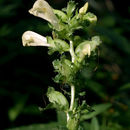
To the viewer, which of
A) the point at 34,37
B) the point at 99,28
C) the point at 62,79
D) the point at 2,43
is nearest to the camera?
the point at 62,79

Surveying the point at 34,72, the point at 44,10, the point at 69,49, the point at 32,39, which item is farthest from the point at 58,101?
the point at 34,72

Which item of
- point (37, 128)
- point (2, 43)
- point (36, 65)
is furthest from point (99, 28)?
point (37, 128)

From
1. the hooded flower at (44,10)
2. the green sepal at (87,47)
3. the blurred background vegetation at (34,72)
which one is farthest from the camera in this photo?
the blurred background vegetation at (34,72)

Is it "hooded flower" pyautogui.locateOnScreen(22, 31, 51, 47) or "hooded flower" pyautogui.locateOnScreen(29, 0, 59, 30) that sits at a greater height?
"hooded flower" pyautogui.locateOnScreen(29, 0, 59, 30)

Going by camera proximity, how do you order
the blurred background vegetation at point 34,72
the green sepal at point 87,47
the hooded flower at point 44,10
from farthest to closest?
the blurred background vegetation at point 34,72 < the hooded flower at point 44,10 < the green sepal at point 87,47

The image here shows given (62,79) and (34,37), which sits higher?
(34,37)

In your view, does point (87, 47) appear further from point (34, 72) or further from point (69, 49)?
point (34, 72)

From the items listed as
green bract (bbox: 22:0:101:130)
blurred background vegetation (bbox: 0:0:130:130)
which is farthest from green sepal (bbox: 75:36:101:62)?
blurred background vegetation (bbox: 0:0:130:130)

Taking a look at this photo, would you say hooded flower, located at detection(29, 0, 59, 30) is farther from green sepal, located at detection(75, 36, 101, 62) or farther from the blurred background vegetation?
the blurred background vegetation

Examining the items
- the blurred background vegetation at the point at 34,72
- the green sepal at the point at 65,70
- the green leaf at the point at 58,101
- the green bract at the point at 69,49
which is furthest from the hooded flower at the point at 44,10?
the blurred background vegetation at the point at 34,72

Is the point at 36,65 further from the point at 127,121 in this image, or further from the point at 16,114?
the point at 127,121

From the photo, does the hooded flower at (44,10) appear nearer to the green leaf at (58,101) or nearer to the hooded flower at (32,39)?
the hooded flower at (32,39)
